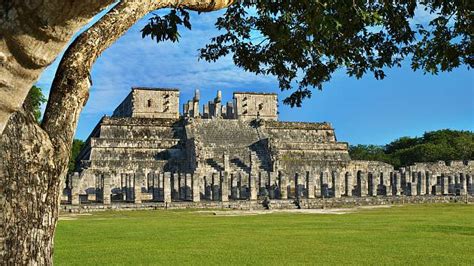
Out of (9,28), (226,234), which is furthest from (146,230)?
(9,28)

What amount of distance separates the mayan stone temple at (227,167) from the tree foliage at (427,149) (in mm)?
14312

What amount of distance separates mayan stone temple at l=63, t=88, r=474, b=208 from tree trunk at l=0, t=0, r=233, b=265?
21.5m

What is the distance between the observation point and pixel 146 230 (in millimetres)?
14016

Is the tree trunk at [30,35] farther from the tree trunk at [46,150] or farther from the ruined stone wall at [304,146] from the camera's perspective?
the ruined stone wall at [304,146]

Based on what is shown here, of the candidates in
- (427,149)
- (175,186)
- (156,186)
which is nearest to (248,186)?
(175,186)

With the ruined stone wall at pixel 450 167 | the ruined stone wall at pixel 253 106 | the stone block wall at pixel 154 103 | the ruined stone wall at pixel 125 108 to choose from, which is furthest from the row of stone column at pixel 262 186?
the ruined stone wall at pixel 125 108

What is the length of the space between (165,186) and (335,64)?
19556mm

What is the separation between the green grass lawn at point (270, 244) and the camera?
8.74m

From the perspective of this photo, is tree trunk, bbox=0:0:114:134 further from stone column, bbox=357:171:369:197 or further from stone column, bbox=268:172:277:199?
stone column, bbox=357:171:369:197

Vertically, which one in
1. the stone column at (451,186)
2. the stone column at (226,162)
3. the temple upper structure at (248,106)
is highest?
the temple upper structure at (248,106)

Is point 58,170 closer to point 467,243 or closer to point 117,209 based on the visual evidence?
point 467,243

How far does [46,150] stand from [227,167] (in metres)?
32.7

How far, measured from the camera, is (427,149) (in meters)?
60.6

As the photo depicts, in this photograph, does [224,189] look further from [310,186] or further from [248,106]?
[248,106]
